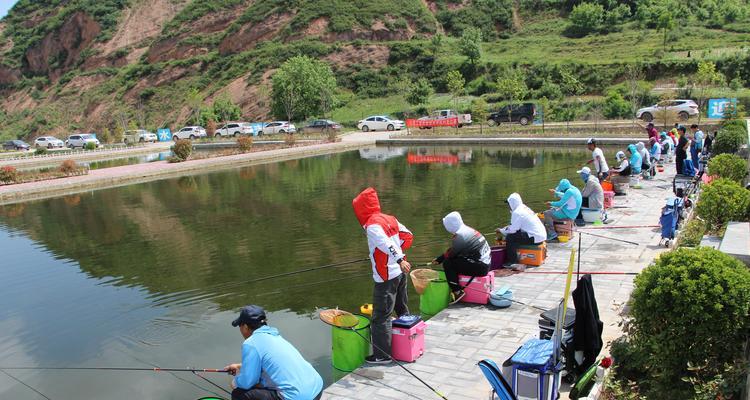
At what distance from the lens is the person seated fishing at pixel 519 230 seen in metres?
8.65

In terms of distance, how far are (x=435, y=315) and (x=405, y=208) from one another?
812 centimetres

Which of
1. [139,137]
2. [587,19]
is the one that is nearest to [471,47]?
[587,19]

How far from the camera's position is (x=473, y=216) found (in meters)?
13.9

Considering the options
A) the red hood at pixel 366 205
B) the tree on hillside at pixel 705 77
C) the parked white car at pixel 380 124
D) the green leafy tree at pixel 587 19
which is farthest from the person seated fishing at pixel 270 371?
the green leafy tree at pixel 587 19

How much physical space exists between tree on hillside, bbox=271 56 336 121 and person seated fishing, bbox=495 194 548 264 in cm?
4280

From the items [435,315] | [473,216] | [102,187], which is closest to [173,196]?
[102,187]

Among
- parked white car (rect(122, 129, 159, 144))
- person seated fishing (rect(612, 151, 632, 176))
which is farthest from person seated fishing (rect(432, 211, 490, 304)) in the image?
parked white car (rect(122, 129, 159, 144))

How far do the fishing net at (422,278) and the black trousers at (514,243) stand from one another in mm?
1716

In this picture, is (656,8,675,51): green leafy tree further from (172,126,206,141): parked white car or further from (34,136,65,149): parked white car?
(34,136,65,149): parked white car

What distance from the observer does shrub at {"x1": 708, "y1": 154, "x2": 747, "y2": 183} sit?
11.7 m

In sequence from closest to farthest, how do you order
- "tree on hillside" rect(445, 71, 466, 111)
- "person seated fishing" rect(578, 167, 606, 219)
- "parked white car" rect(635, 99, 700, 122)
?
"person seated fishing" rect(578, 167, 606, 219) → "parked white car" rect(635, 99, 700, 122) → "tree on hillside" rect(445, 71, 466, 111)

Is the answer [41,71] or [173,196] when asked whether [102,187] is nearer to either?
[173,196]

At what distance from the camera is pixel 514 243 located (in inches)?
357

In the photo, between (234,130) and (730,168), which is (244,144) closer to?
(234,130)
